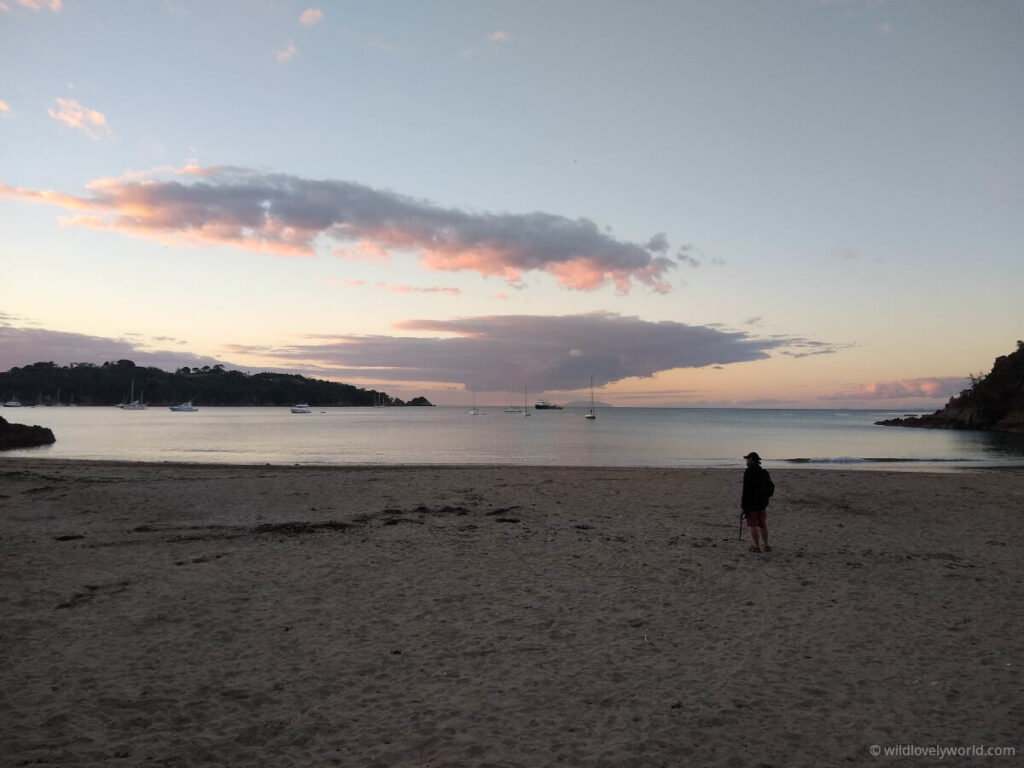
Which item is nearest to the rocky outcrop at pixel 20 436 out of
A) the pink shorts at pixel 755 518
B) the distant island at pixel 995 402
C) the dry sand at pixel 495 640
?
the dry sand at pixel 495 640

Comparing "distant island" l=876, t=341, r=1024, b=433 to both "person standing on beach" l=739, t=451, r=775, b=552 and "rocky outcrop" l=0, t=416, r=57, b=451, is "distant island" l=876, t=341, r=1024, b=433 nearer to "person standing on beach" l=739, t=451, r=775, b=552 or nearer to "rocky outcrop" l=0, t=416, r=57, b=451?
"person standing on beach" l=739, t=451, r=775, b=552

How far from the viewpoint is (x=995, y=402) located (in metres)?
95.3

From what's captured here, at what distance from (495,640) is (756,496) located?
23.5 ft

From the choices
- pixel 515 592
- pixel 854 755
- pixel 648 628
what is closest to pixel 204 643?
pixel 515 592

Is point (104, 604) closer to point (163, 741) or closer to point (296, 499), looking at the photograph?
point (163, 741)

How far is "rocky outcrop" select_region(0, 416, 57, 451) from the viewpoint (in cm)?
4409

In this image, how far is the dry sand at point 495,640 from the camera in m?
5.31

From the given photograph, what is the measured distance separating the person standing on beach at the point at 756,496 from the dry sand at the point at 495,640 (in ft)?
1.62

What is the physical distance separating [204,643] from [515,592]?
4.35 metres

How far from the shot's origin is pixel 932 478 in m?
28.2

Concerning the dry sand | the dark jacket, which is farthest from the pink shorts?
the dry sand

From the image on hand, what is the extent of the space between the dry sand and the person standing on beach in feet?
1.62

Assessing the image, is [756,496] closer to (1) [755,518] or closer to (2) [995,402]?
(1) [755,518]

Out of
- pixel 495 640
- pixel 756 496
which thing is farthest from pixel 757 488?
pixel 495 640
